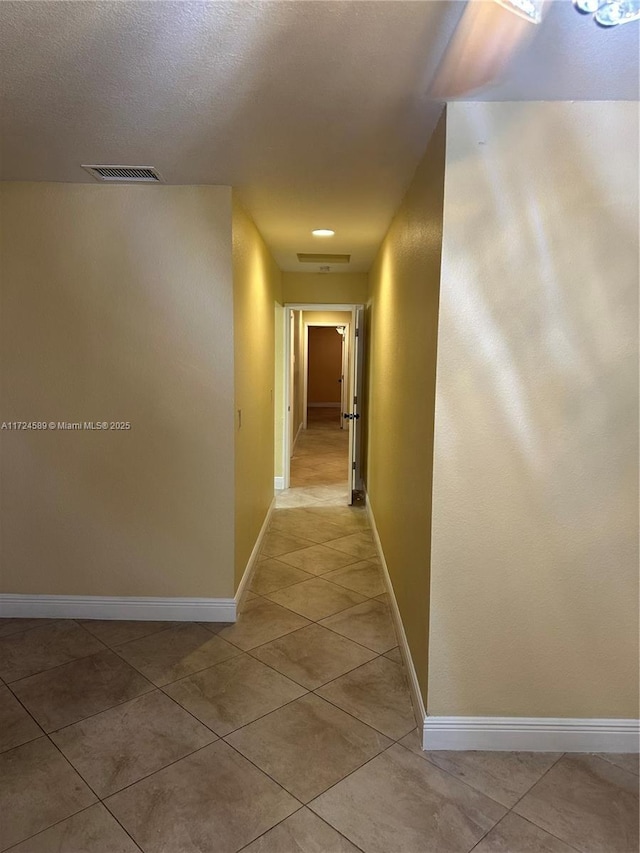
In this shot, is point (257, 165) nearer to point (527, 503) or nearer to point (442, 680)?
point (527, 503)

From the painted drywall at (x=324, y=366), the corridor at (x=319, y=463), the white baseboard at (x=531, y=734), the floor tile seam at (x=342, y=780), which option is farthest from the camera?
the painted drywall at (x=324, y=366)

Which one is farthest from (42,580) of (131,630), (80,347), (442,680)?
(442,680)

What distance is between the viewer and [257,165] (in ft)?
8.14

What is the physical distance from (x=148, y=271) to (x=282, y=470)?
3.56m

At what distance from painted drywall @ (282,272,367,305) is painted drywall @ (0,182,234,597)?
2.99m

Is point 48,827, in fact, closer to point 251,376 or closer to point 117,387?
point 117,387

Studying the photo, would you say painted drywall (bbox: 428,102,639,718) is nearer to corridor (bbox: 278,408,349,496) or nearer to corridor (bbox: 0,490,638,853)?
corridor (bbox: 0,490,638,853)

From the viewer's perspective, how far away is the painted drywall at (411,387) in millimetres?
2123

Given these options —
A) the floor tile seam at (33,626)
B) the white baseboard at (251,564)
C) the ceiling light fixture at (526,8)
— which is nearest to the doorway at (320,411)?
the white baseboard at (251,564)

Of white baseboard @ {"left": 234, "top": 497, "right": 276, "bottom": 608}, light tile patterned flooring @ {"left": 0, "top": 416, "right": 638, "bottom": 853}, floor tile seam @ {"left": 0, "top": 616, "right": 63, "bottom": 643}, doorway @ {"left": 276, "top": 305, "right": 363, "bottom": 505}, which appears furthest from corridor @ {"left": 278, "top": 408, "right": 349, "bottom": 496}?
light tile patterned flooring @ {"left": 0, "top": 416, "right": 638, "bottom": 853}

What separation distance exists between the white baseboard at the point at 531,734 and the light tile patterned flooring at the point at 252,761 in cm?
4

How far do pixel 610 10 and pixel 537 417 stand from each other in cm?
118

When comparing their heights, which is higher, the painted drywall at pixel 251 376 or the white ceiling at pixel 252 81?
the white ceiling at pixel 252 81

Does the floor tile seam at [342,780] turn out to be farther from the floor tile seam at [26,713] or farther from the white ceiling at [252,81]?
the white ceiling at [252,81]
